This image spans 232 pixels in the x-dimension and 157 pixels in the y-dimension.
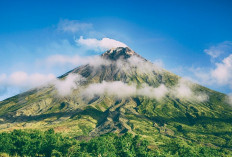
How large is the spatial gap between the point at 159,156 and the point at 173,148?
40.3 metres

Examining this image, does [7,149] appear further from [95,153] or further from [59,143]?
[95,153]

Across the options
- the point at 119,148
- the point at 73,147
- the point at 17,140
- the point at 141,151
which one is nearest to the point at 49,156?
the point at 73,147

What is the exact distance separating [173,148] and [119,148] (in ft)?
120

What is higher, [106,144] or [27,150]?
[106,144]

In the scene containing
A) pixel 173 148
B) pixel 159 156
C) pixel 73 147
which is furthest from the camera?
pixel 173 148

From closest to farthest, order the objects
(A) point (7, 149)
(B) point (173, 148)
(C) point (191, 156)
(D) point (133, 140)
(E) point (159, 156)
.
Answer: (E) point (159, 156)
(C) point (191, 156)
(A) point (7, 149)
(B) point (173, 148)
(D) point (133, 140)

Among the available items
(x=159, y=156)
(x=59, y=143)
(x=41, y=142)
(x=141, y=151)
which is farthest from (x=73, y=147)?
(x=159, y=156)

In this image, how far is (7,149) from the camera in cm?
12538

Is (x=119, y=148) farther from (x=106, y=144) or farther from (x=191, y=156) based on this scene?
(x=191, y=156)

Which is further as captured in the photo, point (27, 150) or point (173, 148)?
point (173, 148)

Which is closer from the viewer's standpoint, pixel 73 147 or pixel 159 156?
pixel 159 156

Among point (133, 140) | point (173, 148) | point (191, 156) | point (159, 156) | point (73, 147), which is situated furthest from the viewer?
point (133, 140)

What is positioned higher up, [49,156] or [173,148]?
[173,148]

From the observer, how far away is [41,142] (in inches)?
5167
